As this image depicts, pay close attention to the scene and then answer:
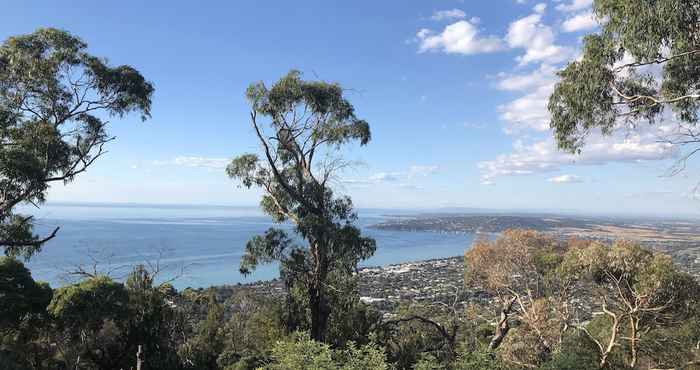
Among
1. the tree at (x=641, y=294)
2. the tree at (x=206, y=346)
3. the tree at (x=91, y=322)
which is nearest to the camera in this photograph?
the tree at (x=91, y=322)

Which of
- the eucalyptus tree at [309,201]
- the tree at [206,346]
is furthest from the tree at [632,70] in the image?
the tree at [206,346]

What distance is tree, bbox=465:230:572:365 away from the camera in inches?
469

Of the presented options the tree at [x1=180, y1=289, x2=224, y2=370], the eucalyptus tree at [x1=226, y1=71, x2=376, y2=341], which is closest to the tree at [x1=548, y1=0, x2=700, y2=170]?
the eucalyptus tree at [x1=226, y1=71, x2=376, y2=341]

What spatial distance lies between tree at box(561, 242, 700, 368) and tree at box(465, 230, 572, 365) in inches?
64.6

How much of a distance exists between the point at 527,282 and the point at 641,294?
4.39 metres

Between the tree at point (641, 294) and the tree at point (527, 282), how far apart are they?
5.39 ft

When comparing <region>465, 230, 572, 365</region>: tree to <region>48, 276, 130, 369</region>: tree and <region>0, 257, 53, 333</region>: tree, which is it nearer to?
<region>48, 276, 130, 369</region>: tree

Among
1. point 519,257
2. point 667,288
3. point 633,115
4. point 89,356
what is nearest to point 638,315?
point 667,288

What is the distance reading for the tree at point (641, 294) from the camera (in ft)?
30.7

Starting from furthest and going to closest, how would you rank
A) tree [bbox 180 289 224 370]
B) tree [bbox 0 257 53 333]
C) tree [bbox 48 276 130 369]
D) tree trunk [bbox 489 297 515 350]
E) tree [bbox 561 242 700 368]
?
tree trunk [bbox 489 297 515 350] → tree [bbox 180 289 224 370] → tree [bbox 561 242 700 368] → tree [bbox 48 276 130 369] → tree [bbox 0 257 53 333]

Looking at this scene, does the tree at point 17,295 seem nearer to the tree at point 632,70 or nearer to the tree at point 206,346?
the tree at point 206,346

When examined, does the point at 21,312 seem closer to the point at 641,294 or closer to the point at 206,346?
the point at 206,346

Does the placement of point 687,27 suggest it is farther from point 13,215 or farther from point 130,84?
point 13,215

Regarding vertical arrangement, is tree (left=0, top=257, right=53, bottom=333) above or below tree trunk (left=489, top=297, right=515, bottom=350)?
above
